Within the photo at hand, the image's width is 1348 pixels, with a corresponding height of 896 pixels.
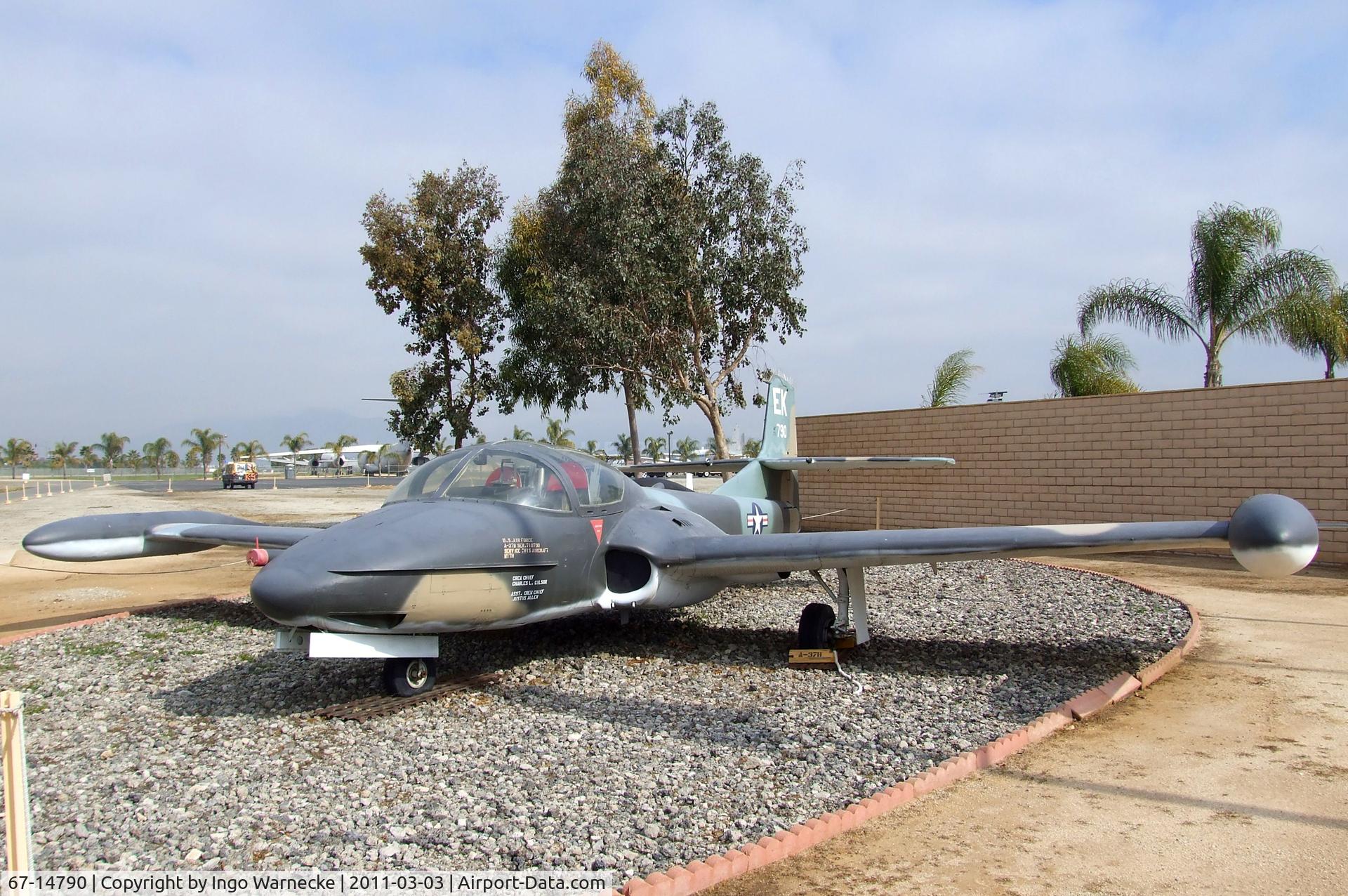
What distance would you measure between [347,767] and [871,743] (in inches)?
Answer: 129

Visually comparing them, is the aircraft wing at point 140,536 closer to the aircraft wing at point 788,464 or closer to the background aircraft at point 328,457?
the aircraft wing at point 788,464

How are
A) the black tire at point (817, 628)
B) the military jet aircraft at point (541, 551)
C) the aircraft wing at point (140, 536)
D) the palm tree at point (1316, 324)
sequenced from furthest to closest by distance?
the palm tree at point (1316, 324) < the aircraft wing at point (140, 536) < the black tire at point (817, 628) < the military jet aircraft at point (541, 551)

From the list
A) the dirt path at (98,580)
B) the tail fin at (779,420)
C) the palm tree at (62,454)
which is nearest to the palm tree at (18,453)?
the palm tree at (62,454)

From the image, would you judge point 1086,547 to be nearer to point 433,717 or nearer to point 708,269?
point 433,717

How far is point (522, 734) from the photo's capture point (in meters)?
5.65

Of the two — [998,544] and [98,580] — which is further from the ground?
[998,544]

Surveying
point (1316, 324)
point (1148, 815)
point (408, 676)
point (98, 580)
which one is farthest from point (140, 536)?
point (1316, 324)

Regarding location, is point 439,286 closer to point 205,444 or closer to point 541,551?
point 541,551

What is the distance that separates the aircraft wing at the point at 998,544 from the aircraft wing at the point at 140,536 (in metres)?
4.57

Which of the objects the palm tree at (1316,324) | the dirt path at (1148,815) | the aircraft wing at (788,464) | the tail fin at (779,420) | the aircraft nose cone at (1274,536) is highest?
the palm tree at (1316,324)

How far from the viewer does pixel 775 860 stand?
3.86m

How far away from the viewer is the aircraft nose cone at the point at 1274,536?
4906mm

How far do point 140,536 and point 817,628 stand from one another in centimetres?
782

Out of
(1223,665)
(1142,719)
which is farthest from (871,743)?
(1223,665)
